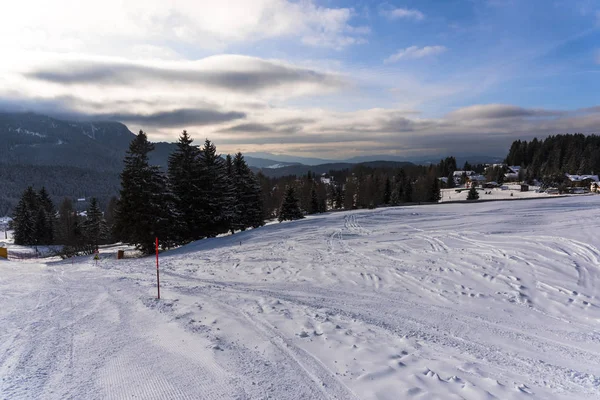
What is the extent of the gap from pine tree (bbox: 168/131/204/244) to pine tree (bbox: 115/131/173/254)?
275 cm

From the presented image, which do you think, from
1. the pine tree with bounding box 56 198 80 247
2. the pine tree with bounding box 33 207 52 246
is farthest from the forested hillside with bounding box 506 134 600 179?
the pine tree with bounding box 33 207 52 246

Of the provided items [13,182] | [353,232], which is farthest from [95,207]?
[13,182]

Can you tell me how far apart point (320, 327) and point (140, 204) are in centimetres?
1991

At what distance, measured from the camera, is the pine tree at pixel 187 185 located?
1037 inches

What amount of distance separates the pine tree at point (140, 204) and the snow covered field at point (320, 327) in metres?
7.67

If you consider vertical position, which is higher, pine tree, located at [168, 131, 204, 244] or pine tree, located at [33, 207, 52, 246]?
pine tree, located at [168, 131, 204, 244]

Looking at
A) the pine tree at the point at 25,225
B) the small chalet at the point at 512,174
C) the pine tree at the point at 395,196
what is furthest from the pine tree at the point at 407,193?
the pine tree at the point at 25,225

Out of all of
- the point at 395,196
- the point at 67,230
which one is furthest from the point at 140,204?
the point at 395,196

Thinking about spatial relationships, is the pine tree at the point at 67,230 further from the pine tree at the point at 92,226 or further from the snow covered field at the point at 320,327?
the snow covered field at the point at 320,327

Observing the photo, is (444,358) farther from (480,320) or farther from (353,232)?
(353,232)

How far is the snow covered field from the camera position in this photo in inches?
198

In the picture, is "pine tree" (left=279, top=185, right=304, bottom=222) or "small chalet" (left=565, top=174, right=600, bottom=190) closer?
"pine tree" (left=279, top=185, right=304, bottom=222)

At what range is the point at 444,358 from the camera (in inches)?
233

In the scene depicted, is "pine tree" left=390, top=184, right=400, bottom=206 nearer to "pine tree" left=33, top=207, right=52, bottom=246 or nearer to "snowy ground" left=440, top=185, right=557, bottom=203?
"snowy ground" left=440, top=185, right=557, bottom=203
